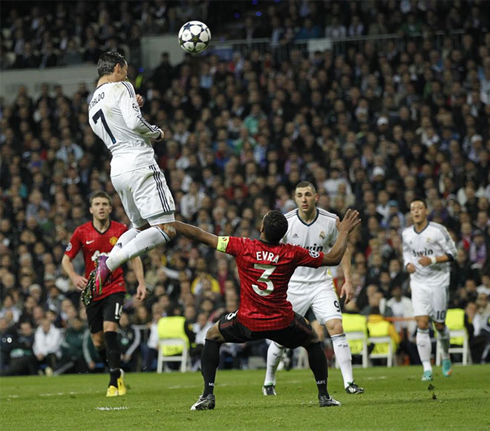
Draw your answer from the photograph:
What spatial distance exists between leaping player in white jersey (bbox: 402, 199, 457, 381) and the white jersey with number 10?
18.9ft

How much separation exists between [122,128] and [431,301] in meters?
6.52

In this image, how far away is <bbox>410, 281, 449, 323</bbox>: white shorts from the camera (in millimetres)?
14625

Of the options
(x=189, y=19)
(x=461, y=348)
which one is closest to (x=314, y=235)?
(x=461, y=348)

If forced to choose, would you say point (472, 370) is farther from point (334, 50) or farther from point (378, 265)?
point (334, 50)

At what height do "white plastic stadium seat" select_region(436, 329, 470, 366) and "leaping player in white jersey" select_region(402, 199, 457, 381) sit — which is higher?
"leaping player in white jersey" select_region(402, 199, 457, 381)

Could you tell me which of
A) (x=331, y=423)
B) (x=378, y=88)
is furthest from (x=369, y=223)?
(x=331, y=423)

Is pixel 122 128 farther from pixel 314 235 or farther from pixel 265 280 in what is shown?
pixel 314 235

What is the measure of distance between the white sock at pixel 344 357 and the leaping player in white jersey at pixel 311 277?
0.7 inches

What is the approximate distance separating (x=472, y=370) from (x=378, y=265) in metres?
4.68

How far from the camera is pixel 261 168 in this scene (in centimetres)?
2383

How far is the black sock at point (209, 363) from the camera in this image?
30.4 ft

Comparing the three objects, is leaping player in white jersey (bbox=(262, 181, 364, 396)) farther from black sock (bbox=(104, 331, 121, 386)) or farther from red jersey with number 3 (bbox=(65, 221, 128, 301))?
red jersey with number 3 (bbox=(65, 221, 128, 301))

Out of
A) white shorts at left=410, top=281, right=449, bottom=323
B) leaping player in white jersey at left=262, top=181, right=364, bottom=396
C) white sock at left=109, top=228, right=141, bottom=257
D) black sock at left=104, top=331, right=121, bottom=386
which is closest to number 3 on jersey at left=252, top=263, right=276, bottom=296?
white sock at left=109, top=228, right=141, bottom=257

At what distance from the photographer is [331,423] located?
26.5 ft
